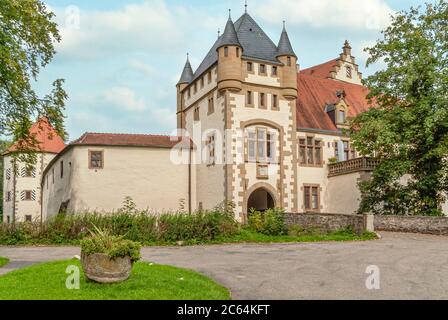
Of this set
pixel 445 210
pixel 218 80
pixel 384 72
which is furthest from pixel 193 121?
pixel 445 210

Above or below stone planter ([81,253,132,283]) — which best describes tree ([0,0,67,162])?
above

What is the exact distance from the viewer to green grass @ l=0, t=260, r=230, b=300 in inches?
343

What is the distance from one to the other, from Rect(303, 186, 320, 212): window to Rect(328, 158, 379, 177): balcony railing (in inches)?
66.8

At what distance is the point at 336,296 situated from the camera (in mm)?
9367

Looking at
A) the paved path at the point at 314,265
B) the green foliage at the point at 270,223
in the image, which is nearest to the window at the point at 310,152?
the green foliage at the point at 270,223

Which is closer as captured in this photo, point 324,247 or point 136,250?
point 136,250

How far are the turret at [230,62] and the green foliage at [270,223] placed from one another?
874 centimetres

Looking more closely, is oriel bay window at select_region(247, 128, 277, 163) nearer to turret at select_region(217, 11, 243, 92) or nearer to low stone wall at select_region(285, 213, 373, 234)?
turret at select_region(217, 11, 243, 92)

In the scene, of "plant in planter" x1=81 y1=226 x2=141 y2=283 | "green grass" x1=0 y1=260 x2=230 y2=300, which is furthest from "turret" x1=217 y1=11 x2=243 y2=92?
"plant in planter" x1=81 y1=226 x2=141 y2=283

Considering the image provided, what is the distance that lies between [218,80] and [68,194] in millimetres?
12119

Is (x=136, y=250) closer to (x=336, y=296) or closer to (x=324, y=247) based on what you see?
(x=336, y=296)

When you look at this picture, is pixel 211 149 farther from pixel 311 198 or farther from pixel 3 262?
pixel 3 262

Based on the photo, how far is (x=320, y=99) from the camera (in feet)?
123
